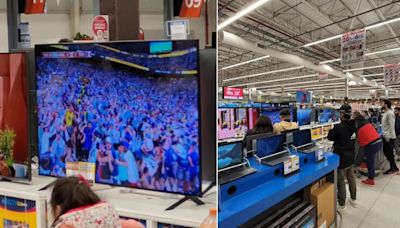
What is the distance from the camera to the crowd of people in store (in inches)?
55.9

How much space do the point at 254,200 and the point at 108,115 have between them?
1.08 metres

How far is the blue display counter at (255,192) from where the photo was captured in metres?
1.76

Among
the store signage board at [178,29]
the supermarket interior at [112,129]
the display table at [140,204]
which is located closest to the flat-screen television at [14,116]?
the supermarket interior at [112,129]

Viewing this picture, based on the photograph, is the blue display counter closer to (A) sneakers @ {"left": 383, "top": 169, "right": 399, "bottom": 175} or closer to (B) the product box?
(B) the product box

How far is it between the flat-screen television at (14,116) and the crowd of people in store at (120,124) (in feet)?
0.64

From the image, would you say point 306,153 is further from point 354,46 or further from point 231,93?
point 231,93

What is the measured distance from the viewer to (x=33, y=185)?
1.83 metres

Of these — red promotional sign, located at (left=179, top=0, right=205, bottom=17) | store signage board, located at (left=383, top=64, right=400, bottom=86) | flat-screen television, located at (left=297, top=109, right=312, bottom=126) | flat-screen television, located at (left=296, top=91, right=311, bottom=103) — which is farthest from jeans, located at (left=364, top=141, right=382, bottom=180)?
store signage board, located at (left=383, top=64, right=400, bottom=86)

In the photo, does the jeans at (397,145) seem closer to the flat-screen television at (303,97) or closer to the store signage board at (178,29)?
the flat-screen television at (303,97)

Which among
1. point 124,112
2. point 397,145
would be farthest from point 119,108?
point 397,145

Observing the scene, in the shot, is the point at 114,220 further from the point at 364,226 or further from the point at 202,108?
the point at 364,226

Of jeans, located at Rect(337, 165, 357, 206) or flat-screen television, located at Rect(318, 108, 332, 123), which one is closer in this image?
jeans, located at Rect(337, 165, 357, 206)

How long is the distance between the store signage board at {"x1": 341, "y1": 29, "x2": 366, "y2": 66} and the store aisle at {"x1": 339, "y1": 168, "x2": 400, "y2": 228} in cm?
382

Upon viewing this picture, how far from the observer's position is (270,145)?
274 centimetres
